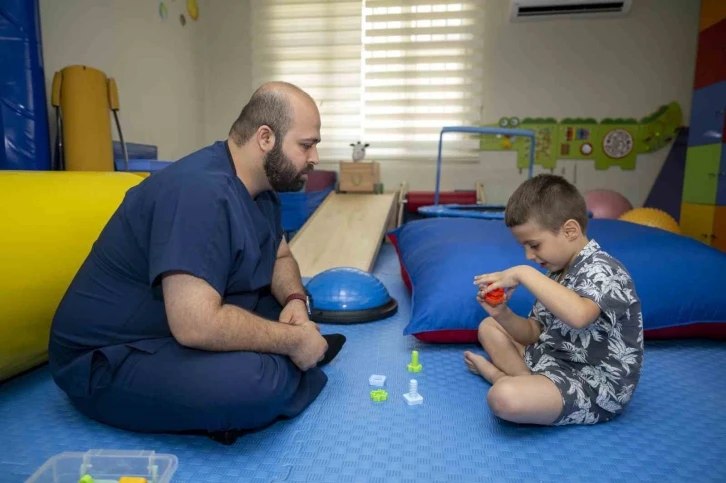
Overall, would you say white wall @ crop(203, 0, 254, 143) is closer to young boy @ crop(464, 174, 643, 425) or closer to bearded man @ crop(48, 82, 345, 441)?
bearded man @ crop(48, 82, 345, 441)

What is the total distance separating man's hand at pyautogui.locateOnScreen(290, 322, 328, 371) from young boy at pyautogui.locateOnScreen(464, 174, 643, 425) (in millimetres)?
394

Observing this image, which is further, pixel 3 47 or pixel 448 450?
pixel 3 47

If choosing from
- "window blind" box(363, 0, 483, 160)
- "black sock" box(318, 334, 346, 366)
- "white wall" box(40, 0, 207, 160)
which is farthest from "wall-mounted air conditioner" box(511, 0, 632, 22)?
"black sock" box(318, 334, 346, 366)

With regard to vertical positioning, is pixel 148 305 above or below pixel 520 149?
below

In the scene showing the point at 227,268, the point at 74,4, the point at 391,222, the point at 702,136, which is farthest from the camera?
the point at 391,222

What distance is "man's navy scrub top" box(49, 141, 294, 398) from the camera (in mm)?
949

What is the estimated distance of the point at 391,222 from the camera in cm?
407

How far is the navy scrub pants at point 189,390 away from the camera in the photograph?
98 cm

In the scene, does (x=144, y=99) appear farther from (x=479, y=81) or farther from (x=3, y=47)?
(x=479, y=81)

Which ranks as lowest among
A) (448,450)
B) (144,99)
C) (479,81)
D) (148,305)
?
(448,450)

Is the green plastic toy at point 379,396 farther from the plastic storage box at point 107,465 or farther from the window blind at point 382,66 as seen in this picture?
A: the window blind at point 382,66

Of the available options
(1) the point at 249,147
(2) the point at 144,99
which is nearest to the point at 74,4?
(2) the point at 144,99

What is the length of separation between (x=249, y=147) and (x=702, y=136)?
11.7ft

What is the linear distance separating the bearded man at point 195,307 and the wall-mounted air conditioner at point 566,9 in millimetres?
3557
